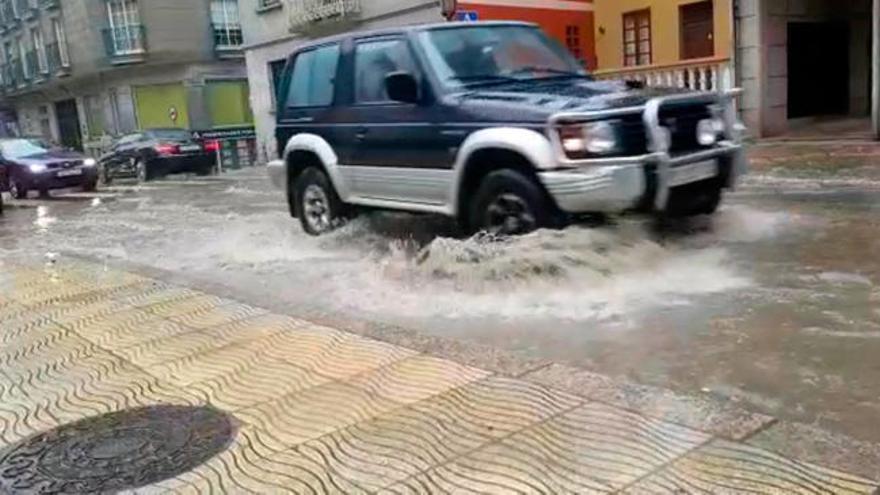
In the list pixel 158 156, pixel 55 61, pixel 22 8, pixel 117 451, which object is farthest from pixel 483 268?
pixel 22 8

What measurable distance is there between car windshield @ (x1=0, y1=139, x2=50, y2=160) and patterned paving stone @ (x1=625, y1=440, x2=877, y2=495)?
19.5 m

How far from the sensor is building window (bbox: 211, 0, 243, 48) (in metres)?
33.4

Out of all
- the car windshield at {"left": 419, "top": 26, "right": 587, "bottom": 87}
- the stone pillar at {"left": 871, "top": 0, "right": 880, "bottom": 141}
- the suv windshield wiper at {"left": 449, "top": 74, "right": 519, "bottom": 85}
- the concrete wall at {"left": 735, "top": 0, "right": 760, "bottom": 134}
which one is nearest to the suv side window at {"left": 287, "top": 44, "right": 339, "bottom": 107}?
the car windshield at {"left": 419, "top": 26, "right": 587, "bottom": 87}

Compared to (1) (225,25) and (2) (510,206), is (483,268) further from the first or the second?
(1) (225,25)

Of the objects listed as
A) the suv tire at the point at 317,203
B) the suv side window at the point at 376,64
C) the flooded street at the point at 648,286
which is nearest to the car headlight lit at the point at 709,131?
the flooded street at the point at 648,286

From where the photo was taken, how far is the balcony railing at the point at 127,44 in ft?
107

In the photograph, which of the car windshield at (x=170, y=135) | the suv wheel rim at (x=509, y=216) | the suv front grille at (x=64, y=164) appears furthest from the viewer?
the car windshield at (x=170, y=135)

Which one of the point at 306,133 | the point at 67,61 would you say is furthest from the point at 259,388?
the point at 67,61

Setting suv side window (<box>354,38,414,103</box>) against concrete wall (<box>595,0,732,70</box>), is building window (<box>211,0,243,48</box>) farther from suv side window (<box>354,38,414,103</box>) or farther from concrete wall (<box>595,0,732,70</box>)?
suv side window (<box>354,38,414,103</box>)

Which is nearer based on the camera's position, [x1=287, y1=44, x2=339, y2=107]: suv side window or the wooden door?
[x1=287, y1=44, x2=339, y2=107]: suv side window

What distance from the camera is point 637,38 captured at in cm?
1936

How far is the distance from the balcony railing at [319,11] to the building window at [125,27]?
13.6 m

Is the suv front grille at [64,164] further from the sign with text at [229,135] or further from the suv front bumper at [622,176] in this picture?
the suv front bumper at [622,176]

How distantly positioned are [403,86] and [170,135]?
1707 centimetres
